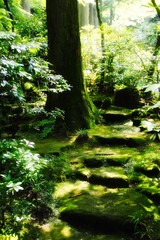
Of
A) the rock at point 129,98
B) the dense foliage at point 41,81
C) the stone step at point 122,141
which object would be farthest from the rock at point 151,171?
the rock at point 129,98

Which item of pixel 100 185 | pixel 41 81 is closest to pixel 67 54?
pixel 41 81

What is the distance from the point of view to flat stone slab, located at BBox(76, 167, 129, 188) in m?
4.87

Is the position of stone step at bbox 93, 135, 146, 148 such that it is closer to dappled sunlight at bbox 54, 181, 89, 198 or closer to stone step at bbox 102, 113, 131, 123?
stone step at bbox 102, 113, 131, 123

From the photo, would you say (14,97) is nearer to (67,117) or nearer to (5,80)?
(5,80)

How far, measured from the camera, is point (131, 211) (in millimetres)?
3928

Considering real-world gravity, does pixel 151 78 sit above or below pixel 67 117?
above

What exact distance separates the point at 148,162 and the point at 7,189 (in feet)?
10.4

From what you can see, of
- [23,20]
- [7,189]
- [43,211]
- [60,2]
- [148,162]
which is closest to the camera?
[7,189]

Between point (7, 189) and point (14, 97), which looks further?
point (14, 97)

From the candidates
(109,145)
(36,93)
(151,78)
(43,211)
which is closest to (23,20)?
(36,93)

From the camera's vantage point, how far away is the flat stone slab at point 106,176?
16.0 ft

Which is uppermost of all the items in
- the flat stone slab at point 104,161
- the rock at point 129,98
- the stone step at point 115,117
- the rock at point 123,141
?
the rock at point 129,98

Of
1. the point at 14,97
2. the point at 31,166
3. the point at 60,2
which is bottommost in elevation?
the point at 31,166

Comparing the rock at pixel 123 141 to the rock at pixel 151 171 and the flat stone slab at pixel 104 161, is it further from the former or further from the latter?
the rock at pixel 151 171
